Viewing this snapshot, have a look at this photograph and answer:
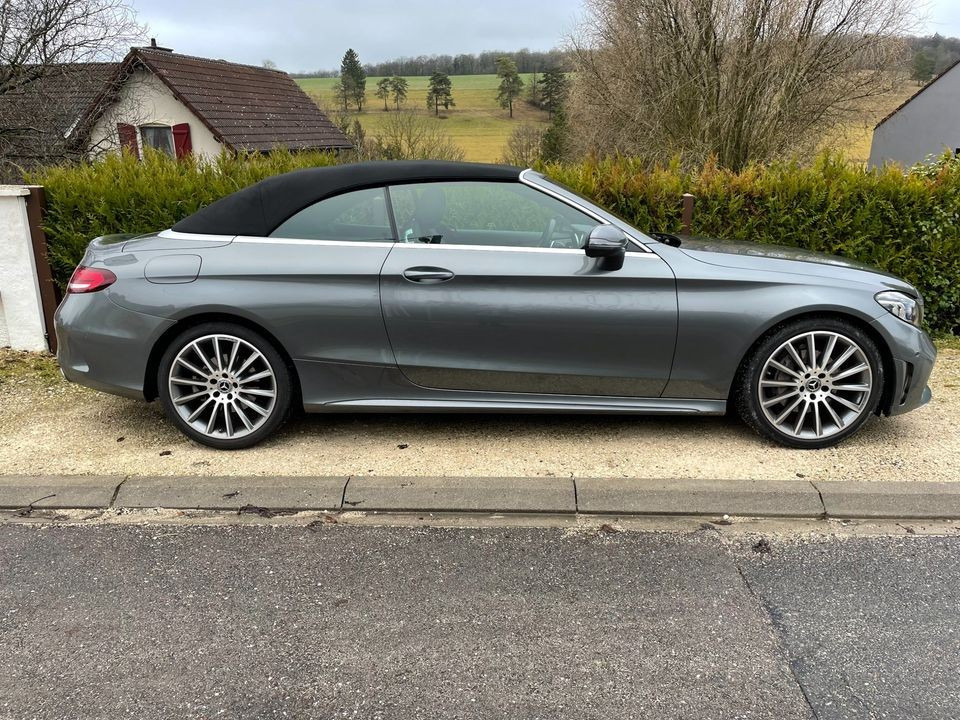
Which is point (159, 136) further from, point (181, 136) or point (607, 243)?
point (607, 243)

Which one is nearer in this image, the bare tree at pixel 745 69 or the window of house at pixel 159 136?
the bare tree at pixel 745 69

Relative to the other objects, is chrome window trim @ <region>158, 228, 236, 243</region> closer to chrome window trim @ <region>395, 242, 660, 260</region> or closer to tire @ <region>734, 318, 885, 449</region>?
chrome window trim @ <region>395, 242, 660, 260</region>

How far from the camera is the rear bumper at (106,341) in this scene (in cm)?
394

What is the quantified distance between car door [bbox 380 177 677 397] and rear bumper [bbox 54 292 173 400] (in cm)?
133

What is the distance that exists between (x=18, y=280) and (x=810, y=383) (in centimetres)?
581

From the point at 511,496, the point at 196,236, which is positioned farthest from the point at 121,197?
the point at 511,496

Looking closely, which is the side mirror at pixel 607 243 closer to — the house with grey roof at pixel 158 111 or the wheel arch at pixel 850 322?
the wheel arch at pixel 850 322

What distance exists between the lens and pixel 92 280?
402cm

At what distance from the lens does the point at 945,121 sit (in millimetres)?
30828

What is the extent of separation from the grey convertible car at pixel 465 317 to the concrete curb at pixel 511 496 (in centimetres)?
48

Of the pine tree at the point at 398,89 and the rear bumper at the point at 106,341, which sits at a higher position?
the pine tree at the point at 398,89

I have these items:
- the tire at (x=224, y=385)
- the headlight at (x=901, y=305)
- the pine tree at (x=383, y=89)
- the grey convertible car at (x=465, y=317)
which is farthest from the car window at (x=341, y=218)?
the pine tree at (x=383, y=89)

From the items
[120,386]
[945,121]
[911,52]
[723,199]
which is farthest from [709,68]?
[945,121]

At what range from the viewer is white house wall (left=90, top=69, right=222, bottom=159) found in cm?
1275
